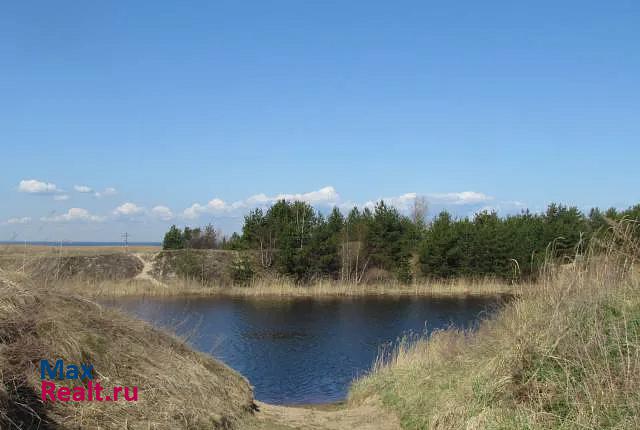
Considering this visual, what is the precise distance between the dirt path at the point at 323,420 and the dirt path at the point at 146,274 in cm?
3122

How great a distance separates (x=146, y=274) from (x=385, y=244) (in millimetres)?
19217

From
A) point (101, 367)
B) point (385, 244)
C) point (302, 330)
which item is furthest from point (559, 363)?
point (385, 244)

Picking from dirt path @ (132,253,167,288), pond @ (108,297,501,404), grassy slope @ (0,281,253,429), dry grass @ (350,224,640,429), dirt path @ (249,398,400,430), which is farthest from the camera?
dirt path @ (132,253,167,288)

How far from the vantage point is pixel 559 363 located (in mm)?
6375

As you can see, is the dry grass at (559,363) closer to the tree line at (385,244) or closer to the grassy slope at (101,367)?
the grassy slope at (101,367)

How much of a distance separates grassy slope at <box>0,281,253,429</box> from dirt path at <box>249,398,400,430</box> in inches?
19.8

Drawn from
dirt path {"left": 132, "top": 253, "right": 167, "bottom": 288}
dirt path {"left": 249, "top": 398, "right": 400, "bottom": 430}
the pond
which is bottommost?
the pond

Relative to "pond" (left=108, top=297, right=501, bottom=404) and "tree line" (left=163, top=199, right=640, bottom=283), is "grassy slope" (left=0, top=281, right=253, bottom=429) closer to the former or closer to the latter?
"pond" (left=108, top=297, right=501, bottom=404)

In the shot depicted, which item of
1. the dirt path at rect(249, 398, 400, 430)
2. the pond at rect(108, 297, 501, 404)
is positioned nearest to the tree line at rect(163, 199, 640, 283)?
the pond at rect(108, 297, 501, 404)

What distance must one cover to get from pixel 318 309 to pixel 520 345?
27.1 meters

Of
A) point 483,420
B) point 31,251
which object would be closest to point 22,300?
point 31,251

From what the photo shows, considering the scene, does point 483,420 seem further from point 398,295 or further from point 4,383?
point 398,295

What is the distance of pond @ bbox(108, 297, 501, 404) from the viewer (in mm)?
16938

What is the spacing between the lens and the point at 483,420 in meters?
6.77
